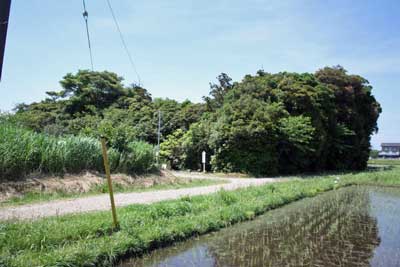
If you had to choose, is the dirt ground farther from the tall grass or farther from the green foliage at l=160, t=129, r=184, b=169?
the green foliage at l=160, t=129, r=184, b=169

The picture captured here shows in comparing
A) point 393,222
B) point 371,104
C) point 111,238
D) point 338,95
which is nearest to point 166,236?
point 111,238

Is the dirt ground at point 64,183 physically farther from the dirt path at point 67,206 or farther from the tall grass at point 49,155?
the dirt path at point 67,206

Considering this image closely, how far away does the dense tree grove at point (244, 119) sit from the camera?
2314 centimetres

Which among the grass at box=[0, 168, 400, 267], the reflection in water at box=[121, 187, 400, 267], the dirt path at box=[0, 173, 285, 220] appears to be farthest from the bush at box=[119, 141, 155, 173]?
the reflection in water at box=[121, 187, 400, 267]

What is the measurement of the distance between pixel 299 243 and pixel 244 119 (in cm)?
1562

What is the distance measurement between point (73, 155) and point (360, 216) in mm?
9884

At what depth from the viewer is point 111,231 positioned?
679cm

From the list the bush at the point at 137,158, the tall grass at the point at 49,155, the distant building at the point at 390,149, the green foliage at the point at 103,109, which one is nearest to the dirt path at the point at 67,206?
the tall grass at the point at 49,155

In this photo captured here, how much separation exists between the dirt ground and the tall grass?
367 mm

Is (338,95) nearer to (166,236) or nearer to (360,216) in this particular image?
(360,216)

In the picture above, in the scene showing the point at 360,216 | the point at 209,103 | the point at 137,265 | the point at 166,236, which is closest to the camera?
the point at 137,265

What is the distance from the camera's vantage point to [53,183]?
1156 centimetres

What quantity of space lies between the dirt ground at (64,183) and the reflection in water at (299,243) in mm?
5753

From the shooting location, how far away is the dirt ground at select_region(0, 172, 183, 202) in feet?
34.0
